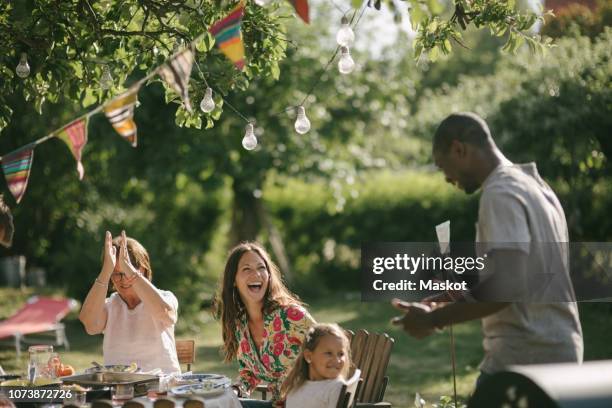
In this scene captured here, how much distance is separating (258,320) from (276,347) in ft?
0.72

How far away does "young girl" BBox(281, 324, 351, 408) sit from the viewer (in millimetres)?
4125

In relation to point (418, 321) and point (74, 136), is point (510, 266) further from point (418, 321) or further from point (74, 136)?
point (74, 136)

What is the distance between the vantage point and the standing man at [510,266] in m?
3.27

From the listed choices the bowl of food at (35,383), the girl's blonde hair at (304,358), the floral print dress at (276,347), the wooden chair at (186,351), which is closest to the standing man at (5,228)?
the bowl of food at (35,383)

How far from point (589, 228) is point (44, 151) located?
376 inches

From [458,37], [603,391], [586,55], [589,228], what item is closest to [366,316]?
[589,228]

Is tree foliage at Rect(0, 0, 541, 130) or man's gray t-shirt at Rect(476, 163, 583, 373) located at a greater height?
tree foliage at Rect(0, 0, 541, 130)

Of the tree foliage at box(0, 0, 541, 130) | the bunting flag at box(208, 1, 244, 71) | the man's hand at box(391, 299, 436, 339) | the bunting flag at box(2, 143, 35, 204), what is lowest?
the man's hand at box(391, 299, 436, 339)

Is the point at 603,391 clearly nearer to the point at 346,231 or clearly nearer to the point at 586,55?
the point at 586,55

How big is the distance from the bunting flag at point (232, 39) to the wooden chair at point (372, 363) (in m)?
1.90

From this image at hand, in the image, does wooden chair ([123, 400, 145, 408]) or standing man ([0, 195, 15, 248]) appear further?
standing man ([0, 195, 15, 248])

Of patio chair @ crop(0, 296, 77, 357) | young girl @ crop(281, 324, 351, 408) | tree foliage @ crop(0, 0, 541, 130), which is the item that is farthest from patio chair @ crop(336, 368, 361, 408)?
patio chair @ crop(0, 296, 77, 357)

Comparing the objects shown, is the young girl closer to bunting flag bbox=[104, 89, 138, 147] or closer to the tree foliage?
bunting flag bbox=[104, 89, 138, 147]

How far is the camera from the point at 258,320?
502 centimetres
